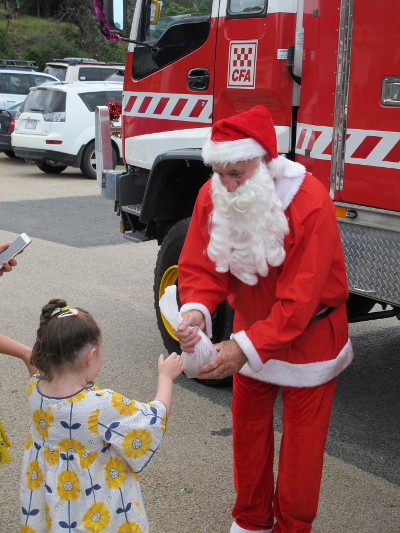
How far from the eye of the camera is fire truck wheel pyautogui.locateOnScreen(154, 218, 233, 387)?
4734 mm

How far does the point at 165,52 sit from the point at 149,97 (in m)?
0.35

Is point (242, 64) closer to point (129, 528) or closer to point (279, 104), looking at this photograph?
point (279, 104)

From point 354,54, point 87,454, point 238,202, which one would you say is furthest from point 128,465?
point 354,54

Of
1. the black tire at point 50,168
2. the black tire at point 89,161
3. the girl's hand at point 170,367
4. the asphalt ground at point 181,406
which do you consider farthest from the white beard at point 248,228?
the black tire at point 50,168

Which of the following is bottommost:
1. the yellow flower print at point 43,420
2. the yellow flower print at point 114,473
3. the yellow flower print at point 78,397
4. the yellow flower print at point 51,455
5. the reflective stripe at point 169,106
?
the yellow flower print at point 114,473

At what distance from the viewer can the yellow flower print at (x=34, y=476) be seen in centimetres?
256

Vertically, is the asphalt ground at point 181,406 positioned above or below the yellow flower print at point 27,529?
below

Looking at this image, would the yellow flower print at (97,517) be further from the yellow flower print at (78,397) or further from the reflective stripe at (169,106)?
the reflective stripe at (169,106)

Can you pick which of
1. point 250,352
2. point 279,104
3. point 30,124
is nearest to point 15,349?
point 250,352

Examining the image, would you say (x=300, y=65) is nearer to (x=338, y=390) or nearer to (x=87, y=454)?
(x=338, y=390)

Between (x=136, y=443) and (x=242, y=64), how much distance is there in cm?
274

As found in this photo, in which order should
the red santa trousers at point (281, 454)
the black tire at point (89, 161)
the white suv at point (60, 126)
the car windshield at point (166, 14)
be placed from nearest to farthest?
the red santa trousers at point (281, 454), the car windshield at point (166, 14), the white suv at point (60, 126), the black tire at point (89, 161)

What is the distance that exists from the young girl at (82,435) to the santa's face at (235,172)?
720mm

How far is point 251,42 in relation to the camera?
4.47m
